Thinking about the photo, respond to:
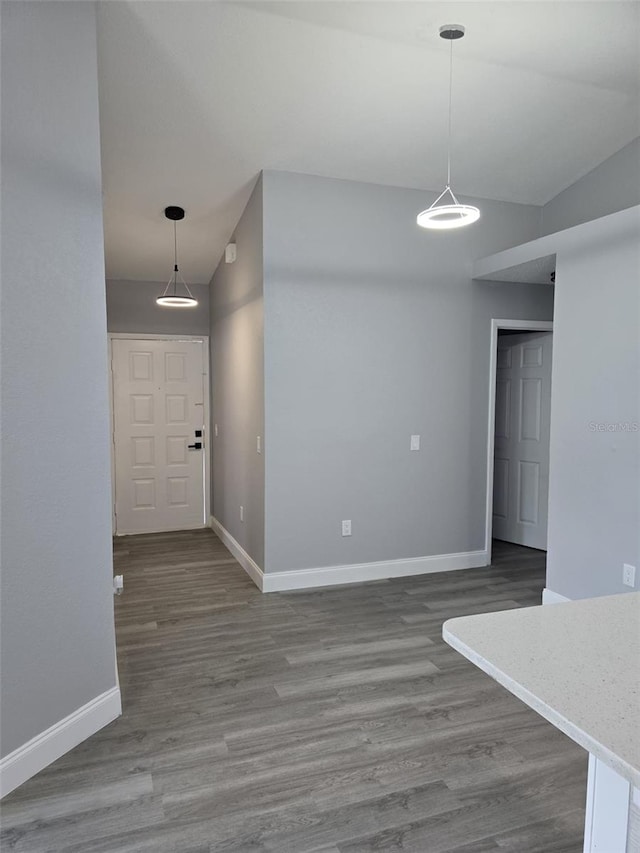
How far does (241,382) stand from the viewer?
484 cm

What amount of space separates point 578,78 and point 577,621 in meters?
3.31

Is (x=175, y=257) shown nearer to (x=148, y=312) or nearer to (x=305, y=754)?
(x=148, y=312)

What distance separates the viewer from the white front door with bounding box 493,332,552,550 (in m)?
5.18

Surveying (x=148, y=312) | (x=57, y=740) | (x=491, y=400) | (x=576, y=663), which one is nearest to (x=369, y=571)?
(x=491, y=400)

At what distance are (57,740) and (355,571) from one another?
250cm

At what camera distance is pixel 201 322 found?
629cm

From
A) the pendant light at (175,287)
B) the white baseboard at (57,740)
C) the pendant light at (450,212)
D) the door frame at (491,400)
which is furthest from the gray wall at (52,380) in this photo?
the door frame at (491,400)

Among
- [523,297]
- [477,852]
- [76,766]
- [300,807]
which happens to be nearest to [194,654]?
[76,766]

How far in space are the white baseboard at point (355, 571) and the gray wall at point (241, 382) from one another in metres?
0.14

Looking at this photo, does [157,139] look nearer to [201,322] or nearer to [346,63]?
[346,63]

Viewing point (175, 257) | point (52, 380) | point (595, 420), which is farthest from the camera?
point (175, 257)

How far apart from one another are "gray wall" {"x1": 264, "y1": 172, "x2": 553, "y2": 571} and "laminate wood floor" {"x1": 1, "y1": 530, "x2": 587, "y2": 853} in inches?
32.0

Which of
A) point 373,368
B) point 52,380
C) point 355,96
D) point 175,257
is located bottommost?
point 52,380

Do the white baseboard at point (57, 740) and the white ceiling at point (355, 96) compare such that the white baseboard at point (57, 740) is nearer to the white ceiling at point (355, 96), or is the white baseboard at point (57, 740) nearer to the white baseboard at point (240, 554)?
the white baseboard at point (240, 554)
